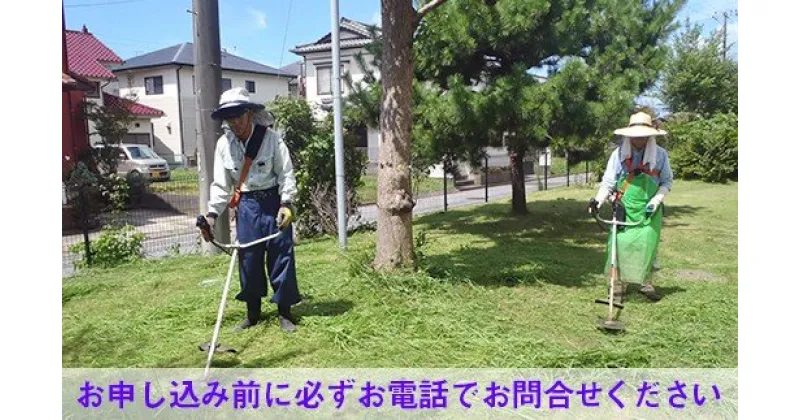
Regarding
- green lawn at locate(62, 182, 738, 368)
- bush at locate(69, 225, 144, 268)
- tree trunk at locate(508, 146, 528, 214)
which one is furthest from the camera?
tree trunk at locate(508, 146, 528, 214)

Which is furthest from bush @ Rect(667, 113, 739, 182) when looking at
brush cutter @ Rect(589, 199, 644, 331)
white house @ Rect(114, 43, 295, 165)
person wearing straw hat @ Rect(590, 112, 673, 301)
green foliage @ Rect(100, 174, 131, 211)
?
white house @ Rect(114, 43, 295, 165)

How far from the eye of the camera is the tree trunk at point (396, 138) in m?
4.62

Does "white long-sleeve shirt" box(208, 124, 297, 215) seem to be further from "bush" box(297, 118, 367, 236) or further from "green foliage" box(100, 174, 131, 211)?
"green foliage" box(100, 174, 131, 211)

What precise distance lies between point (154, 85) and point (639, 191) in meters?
27.9

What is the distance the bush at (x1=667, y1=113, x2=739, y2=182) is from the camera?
636 inches

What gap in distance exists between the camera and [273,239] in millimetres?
3803

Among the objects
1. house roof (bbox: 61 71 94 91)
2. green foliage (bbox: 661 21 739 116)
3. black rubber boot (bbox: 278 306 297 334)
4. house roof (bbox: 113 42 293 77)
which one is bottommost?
black rubber boot (bbox: 278 306 297 334)

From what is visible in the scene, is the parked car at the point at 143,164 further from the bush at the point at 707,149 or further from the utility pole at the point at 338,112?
the bush at the point at 707,149

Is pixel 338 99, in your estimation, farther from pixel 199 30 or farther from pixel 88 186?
pixel 88 186

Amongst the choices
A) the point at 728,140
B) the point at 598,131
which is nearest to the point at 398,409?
the point at 598,131

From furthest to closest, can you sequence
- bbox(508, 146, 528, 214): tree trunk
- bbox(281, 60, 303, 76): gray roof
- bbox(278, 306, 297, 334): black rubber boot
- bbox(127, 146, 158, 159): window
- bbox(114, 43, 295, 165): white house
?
1. bbox(281, 60, 303, 76): gray roof
2. bbox(114, 43, 295, 165): white house
3. bbox(127, 146, 158, 159): window
4. bbox(508, 146, 528, 214): tree trunk
5. bbox(278, 306, 297, 334): black rubber boot

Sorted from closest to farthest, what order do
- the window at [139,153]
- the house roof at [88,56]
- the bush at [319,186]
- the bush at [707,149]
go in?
the bush at [319,186] < the house roof at [88,56] < the bush at [707,149] < the window at [139,153]

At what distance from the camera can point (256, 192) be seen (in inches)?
149

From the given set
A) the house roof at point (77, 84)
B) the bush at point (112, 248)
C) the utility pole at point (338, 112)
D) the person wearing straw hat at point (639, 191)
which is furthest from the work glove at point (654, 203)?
the house roof at point (77, 84)
